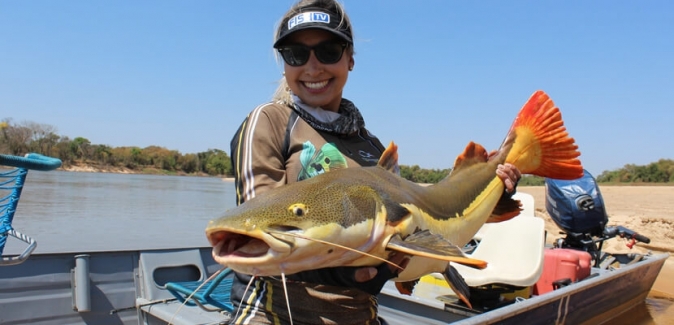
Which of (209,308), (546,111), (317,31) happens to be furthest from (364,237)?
(209,308)

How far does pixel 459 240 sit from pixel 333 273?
3.80 feet

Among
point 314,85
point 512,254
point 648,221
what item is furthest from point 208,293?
point 648,221

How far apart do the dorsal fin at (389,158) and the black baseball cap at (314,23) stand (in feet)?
1.94

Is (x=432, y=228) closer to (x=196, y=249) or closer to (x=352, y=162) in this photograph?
(x=352, y=162)

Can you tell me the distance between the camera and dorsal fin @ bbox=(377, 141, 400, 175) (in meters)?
2.47

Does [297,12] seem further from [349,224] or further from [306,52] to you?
[349,224]

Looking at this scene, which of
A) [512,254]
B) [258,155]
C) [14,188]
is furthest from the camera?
[512,254]

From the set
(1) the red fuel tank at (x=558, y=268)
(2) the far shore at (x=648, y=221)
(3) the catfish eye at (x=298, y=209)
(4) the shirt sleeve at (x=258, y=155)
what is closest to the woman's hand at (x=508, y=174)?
(4) the shirt sleeve at (x=258, y=155)

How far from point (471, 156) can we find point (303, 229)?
2100mm

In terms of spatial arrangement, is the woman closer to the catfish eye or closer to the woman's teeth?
the woman's teeth

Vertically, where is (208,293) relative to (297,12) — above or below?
below

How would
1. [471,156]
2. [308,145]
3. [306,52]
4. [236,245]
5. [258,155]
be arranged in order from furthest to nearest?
[471,156], [306,52], [308,145], [258,155], [236,245]

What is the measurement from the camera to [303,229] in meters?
1.66

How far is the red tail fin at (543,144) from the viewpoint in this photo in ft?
11.4
